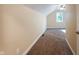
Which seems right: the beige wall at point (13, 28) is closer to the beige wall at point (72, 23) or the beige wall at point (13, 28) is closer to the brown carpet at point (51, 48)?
the brown carpet at point (51, 48)

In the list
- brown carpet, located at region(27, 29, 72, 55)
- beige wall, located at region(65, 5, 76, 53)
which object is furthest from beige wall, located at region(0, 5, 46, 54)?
beige wall, located at region(65, 5, 76, 53)

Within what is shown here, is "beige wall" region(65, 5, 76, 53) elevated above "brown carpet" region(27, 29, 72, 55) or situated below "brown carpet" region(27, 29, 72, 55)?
above

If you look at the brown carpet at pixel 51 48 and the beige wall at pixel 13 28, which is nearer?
the beige wall at pixel 13 28

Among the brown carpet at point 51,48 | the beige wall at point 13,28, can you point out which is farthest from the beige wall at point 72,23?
the beige wall at point 13,28

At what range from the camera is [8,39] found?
2.17 meters

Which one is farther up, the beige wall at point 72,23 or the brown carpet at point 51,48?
the beige wall at point 72,23

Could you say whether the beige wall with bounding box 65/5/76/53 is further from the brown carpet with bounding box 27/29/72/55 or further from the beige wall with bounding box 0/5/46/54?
the beige wall with bounding box 0/5/46/54

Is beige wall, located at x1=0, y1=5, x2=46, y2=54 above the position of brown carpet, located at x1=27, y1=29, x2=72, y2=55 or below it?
above

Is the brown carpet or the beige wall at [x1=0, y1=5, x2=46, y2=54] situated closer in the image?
the beige wall at [x1=0, y1=5, x2=46, y2=54]

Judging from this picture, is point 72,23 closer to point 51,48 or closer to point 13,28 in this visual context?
point 51,48
